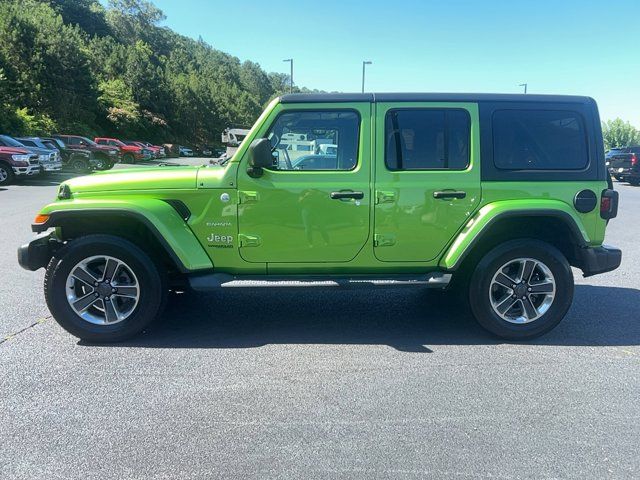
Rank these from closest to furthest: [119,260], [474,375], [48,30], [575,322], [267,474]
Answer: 1. [267,474]
2. [474,375]
3. [119,260]
4. [575,322]
5. [48,30]

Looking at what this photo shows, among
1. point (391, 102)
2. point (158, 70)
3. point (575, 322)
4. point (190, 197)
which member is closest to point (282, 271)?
point (190, 197)

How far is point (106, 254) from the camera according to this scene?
13.7ft

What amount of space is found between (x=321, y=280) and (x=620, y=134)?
3126 inches

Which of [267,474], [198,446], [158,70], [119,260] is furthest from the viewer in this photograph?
[158,70]

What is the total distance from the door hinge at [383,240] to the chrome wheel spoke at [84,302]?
93.4 inches

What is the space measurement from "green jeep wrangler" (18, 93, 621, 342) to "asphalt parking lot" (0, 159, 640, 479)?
1.55 feet

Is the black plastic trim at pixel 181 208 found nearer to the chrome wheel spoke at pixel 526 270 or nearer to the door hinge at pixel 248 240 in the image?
Result: the door hinge at pixel 248 240

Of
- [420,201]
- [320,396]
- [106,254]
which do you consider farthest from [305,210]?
[106,254]

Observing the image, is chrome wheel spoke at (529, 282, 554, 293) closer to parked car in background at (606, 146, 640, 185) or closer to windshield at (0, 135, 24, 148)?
windshield at (0, 135, 24, 148)

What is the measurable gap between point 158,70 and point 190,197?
58796 mm

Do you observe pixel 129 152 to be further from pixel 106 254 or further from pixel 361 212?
pixel 361 212

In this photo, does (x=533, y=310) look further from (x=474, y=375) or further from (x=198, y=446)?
(x=198, y=446)

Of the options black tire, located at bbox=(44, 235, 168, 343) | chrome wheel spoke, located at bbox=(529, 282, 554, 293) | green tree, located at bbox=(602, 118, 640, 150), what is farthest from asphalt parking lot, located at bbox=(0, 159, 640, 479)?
green tree, located at bbox=(602, 118, 640, 150)

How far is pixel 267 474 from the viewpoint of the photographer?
2.62m
